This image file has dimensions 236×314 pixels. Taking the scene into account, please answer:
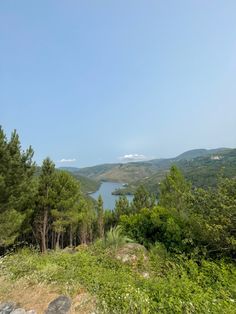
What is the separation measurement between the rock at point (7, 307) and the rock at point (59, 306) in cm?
47

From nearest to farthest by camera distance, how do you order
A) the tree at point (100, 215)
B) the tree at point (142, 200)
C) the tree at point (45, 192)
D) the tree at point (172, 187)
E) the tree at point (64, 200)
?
the tree at point (45, 192) → the tree at point (64, 200) → the tree at point (172, 187) → the tree at point (100, 215) → the tree at point (142, 200)

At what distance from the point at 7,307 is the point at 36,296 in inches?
14.9

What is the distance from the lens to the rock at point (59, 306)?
294 cm

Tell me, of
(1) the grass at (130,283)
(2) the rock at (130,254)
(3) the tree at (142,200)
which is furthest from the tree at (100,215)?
(1) the grass at (130,283)

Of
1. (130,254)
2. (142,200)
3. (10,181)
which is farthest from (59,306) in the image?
(142,200)

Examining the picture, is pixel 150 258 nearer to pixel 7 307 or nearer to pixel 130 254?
pixel 130 254

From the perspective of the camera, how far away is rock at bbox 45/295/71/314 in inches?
116

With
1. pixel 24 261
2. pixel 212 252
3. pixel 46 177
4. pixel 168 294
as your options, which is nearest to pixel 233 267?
pixel 212 252

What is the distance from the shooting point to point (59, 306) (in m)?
3.03

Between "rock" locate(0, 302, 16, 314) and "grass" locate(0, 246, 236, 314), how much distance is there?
516mm

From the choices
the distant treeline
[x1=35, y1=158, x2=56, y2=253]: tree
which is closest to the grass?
the distant treeline

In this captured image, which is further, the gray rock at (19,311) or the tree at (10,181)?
the tree at (10,181)

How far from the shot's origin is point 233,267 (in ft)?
15.3

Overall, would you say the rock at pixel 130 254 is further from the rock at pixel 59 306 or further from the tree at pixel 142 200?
the tree at pixel 142 200
